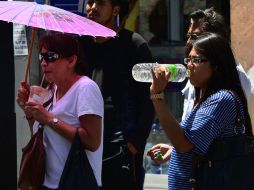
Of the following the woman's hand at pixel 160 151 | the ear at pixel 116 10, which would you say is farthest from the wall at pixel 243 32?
the woman's hand at pixel 160 151

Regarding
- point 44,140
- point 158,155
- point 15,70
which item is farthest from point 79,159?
point 15,70

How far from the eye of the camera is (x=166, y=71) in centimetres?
315

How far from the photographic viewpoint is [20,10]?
3602 mm

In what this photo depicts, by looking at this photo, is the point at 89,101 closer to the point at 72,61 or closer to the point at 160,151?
the point at 72,61

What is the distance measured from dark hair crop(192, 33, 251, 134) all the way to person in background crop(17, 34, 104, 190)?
56cm

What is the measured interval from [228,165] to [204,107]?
0.98 ft

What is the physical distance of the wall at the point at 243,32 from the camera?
6324 millimetres

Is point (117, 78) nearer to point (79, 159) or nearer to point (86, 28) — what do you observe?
point (86, 28)

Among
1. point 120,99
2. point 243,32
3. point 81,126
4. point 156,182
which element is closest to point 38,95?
point 81,126

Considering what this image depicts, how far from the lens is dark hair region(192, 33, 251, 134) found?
319 cm

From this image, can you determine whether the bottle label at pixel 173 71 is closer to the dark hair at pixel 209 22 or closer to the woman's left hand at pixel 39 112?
the woman's left hand at pixel 39 112

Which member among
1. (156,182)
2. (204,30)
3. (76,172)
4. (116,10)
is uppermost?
(116,10)

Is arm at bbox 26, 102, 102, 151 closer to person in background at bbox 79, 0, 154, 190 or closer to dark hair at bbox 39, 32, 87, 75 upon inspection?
dark hair at bbox 39, 32, 87, 75

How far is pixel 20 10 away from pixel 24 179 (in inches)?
36.2
